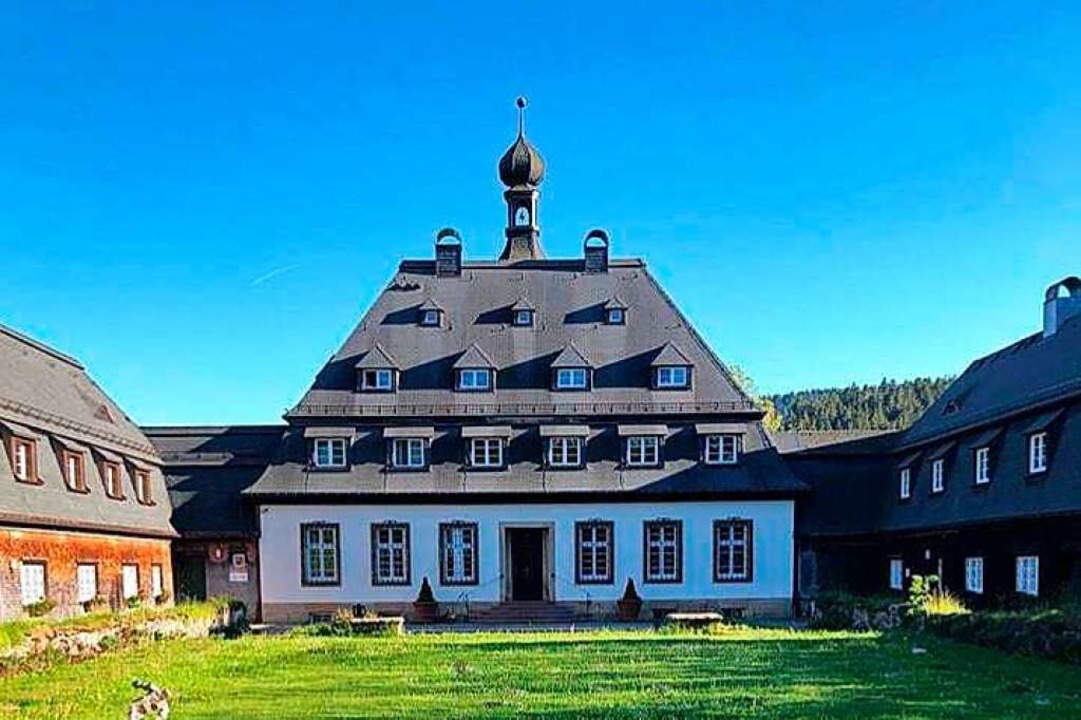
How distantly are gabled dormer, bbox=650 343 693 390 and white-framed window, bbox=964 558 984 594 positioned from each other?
10.7m

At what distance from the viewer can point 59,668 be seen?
1845 cm

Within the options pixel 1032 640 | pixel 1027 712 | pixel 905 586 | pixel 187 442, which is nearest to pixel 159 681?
pixel 1027 712

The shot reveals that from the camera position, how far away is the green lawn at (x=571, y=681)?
12.9 m

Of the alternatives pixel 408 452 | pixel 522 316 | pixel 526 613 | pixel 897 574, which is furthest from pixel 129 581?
pixel 897 574

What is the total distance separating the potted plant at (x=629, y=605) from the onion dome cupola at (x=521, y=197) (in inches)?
585

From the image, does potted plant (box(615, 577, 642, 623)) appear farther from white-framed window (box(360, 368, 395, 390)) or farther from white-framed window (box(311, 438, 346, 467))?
white-framed window (box(360, 368, 395, 390))

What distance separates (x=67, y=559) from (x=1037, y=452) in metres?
24.7

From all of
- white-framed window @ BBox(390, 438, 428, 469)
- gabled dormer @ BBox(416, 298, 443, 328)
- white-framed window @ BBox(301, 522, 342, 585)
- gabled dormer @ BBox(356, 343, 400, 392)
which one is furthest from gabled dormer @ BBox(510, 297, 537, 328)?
white-framed window @ BBox(301, 522, 342, 585)

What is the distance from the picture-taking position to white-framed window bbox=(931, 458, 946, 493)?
27938mm

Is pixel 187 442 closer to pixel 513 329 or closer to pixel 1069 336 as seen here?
pixel 513 329

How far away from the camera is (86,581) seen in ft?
81.8

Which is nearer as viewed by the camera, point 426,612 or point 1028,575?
point 1028,575

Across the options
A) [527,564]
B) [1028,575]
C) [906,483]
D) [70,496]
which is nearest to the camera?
[1028,575]

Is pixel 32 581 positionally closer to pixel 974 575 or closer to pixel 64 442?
pixel 64 442
